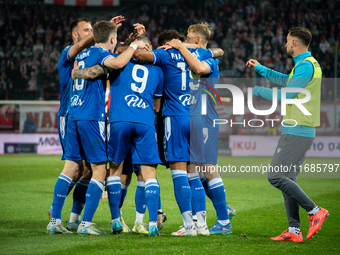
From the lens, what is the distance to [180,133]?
15.5ft

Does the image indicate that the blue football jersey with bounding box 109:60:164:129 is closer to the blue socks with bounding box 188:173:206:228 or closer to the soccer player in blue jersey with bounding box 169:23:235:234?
the soccer player in blue jersey with bounding box 169:23:235:234

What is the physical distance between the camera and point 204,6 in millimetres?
25688

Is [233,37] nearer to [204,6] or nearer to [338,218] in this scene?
[204,6]

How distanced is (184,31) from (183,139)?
2040cm

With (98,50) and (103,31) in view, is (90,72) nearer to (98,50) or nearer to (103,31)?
(98,50)

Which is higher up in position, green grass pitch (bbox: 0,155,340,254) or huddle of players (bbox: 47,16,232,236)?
huddle of players (bbox: 47,16,232,236)

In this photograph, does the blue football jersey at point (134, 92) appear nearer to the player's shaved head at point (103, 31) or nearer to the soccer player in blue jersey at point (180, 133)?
the soccer player in blue jersey at point (180, 133)

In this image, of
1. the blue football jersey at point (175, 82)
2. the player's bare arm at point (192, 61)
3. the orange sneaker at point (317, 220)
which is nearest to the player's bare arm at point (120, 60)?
the blue football jersey at point (175, 82)

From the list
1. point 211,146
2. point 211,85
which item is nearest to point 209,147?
point 211,146

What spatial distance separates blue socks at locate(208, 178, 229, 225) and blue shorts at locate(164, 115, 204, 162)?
371mm

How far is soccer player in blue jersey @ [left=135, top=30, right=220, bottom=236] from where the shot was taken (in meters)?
4.69

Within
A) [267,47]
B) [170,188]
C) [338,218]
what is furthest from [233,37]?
[338,218]

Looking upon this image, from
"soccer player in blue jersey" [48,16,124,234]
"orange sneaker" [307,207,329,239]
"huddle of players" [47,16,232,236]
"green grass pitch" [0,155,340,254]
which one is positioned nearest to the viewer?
"green grass pitch" [0,155,340,254]

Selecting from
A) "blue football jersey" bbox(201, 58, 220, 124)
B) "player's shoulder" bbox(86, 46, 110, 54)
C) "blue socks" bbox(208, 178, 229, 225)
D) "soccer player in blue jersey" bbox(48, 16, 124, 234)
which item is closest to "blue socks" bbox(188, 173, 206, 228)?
"blue socks" bbox(208, 178, 229, 225)
